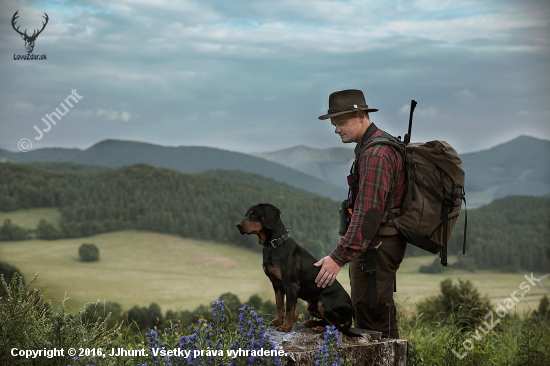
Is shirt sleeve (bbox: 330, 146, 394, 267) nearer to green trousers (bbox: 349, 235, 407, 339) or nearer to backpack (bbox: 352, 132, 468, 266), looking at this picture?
backpack (bbox: 352, 132, 468, 266)

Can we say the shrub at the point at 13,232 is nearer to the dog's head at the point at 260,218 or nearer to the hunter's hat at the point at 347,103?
the dog's head at the point at 260,218

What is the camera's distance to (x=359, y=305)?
5500mm

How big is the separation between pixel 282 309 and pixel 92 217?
45.4 metres

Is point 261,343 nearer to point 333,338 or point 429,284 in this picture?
point 333,338

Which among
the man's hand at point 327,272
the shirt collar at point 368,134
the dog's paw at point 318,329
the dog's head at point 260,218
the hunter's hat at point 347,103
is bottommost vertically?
the dog's paw at point 318,329

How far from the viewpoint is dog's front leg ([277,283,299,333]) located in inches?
191

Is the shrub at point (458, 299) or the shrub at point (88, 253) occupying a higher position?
the shrub at point (458, 299)

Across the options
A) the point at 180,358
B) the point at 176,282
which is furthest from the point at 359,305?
the point at 176,282

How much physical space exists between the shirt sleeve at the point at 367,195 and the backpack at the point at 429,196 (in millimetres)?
209

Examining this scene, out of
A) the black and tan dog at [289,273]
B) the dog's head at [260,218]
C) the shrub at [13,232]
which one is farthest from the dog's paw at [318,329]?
the shrub at [13,232]

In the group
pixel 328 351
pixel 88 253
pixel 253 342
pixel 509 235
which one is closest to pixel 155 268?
pixel 88 253

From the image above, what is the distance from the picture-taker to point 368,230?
15.8 ft

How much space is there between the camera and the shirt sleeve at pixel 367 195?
481cm

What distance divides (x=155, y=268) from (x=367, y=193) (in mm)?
38419
